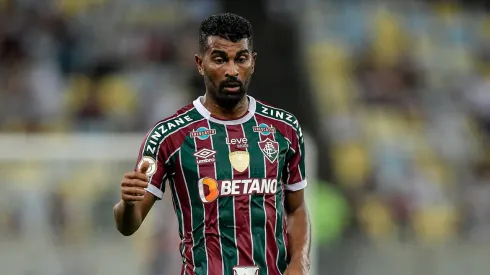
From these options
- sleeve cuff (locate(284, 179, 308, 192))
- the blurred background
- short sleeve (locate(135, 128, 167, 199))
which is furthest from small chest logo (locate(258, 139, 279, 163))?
the blurred background

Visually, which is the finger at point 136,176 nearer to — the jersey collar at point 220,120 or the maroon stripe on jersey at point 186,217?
the maroon stripe on jersey at point 186,217

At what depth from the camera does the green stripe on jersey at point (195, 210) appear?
14.6 feet

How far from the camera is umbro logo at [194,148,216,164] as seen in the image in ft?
14.7

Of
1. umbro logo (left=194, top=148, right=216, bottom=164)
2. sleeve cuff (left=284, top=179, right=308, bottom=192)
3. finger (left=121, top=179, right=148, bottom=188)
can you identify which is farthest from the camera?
sleeve cuff (left=284, top=179, right=308, bottom=192)

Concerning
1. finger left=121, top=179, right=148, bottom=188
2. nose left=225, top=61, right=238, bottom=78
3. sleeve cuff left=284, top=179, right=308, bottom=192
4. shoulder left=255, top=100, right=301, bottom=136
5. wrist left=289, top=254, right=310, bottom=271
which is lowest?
wrist left=289, top=254, right=310, bottom=271

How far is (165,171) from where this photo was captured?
4.54 metres

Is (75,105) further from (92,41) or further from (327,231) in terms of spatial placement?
(327,231)

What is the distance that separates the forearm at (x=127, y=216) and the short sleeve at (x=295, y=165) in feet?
2.32

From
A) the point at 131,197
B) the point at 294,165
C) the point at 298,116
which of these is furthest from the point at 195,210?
the point at 298,116

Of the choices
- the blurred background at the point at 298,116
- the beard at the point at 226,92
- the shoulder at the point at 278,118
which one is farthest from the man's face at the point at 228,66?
the blurred background at the point at 298,116

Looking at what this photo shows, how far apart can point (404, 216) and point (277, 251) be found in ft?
25.9

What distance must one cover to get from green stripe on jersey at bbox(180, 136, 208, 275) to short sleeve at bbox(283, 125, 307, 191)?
17.4 inches

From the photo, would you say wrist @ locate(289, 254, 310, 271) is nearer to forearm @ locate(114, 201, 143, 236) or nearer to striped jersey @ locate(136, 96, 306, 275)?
striped jersey @ locate(136, 96, 306, 275)

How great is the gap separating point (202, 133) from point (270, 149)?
0.30 m
